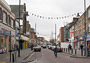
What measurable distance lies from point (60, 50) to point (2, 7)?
58.3 feet

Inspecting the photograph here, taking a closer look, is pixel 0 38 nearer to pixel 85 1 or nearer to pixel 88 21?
pixel 85 1

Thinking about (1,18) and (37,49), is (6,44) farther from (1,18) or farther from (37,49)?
(37,49)

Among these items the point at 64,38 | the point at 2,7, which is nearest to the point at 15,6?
the point at 2,7

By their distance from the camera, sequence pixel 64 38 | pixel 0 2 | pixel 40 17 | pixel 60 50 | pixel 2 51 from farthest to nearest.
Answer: pixel 64 38
pixel 60 50
pixel 40 17
pixel 2 51
pixel 0 2

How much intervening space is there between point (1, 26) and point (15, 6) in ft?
92.8

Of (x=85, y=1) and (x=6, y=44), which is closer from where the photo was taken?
(x=85, y=1)

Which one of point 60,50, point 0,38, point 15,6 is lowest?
point 60,50

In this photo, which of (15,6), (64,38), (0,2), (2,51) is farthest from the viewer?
(64,38)

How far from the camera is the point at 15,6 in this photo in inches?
2041

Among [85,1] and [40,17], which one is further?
[40,17]

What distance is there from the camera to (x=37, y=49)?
40625 mm

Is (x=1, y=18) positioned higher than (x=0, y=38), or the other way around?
(x=1, y=18)

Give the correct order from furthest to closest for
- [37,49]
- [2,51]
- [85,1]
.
→ [37,49] < [2,51] < [85,1]

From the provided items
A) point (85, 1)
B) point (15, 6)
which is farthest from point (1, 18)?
point (15, 6)
